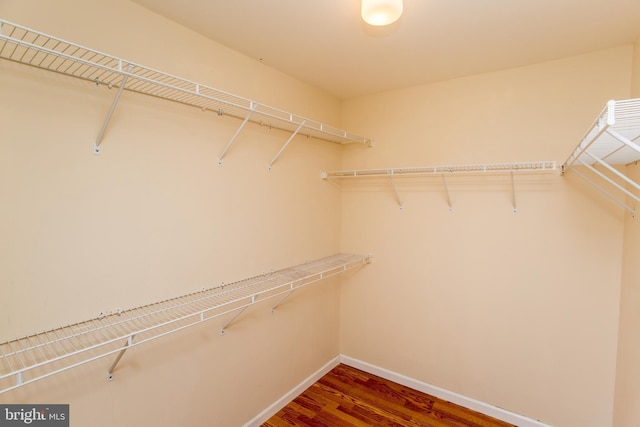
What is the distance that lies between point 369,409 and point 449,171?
1784 mm

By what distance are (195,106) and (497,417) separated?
2763 mm

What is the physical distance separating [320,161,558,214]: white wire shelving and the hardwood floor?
1433mm

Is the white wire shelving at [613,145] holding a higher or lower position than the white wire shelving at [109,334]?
higher

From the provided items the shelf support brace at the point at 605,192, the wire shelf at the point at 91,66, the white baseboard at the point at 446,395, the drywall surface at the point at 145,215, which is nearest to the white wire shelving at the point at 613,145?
the shelf support brace at the point at 605,192

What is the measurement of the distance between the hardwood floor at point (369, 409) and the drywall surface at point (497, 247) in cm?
16

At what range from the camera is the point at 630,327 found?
5.13 ft

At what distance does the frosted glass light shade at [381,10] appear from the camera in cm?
117

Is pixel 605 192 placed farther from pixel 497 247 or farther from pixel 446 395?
pixel 446 395

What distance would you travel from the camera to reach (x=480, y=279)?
7.11ft

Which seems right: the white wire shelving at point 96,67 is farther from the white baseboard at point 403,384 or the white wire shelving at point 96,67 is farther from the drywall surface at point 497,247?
the white baseboard at point 403,384

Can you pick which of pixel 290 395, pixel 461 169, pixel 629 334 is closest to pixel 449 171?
pixel 461 169

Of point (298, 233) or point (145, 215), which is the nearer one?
point (145, 215)

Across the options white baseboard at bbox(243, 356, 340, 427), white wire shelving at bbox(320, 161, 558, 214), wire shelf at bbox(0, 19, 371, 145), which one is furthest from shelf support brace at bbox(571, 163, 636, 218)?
white baseboard at bbox(243, 356, 340, 427)

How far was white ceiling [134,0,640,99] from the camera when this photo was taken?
4.58 feet
